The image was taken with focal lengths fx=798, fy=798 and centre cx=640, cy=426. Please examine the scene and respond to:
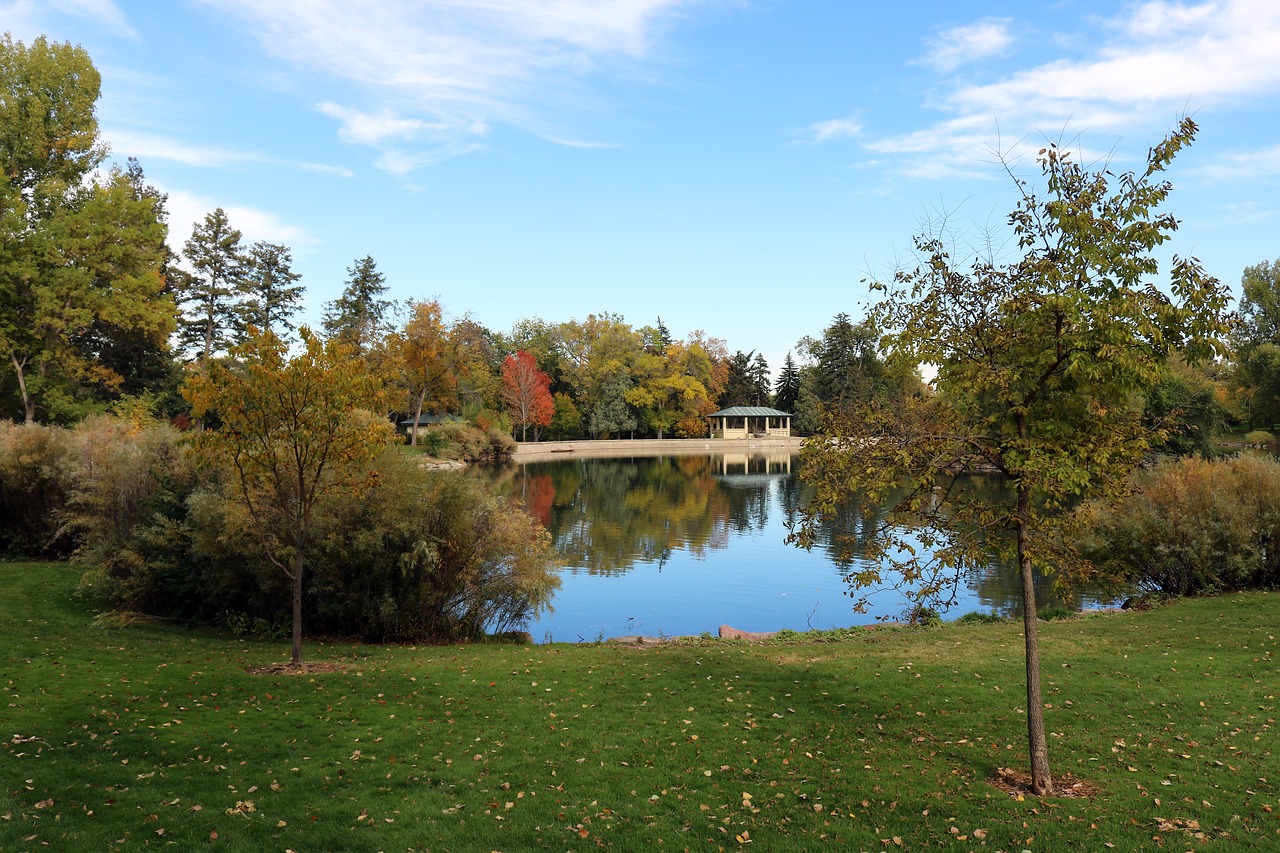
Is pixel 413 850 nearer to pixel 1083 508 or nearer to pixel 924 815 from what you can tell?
pixel 924 815

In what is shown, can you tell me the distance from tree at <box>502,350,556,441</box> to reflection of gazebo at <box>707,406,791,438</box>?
2111 centimetres

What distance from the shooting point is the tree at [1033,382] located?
6121 millimetres

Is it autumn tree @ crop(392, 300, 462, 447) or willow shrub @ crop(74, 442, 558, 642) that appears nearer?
willow shrub @ crop(74, 442, 558, 642)

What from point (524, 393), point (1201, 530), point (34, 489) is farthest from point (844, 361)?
point (34, 489)

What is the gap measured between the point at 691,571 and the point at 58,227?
23679 millimetres

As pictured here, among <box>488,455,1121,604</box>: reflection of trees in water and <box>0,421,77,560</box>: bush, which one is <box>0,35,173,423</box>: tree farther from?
<box>488,455,1121,604</box>: reflection of trees in water

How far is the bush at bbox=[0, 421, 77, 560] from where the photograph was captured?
1997 cm

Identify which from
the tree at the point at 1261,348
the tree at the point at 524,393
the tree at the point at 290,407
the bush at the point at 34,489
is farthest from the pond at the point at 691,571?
the tree at the point at 1261,348

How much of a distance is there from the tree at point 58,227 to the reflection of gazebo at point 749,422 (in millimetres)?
64466

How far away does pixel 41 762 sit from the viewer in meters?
6.88

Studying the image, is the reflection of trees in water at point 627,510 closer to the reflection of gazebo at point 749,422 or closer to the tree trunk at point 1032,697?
the tree trunk at point 1032,697

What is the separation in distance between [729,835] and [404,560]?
30.1 ft

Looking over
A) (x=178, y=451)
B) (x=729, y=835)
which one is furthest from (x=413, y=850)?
(x=178, y=451)

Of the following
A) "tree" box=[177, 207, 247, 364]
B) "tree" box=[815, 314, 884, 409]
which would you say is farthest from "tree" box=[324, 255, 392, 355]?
"tree" box=[815, 314, 884, 409]
